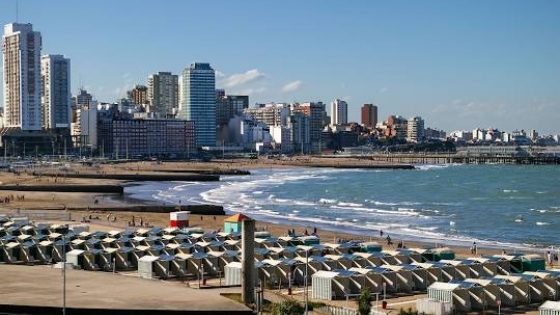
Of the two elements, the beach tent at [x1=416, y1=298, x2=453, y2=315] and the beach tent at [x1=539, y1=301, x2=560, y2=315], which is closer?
the beach tent at [x1=539, y1=301, x2=560, y2=315]

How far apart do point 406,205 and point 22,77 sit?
13946cm

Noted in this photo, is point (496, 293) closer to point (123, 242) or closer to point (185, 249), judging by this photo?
point (185, 249)

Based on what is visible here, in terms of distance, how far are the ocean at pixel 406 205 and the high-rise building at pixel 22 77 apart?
9063 cm

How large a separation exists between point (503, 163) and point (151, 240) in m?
166

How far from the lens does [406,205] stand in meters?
74.2

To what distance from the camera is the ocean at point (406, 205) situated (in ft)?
168

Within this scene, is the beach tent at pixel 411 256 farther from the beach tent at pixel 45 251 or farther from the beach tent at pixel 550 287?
the beach tent at pixel 45 251

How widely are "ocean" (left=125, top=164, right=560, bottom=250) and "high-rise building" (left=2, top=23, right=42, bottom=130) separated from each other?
90629 millimetres

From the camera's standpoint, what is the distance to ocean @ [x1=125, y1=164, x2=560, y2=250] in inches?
2012

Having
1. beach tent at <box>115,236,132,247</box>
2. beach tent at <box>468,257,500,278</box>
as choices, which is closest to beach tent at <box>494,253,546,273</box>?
beach tent at <box>468,257,500,278</box>

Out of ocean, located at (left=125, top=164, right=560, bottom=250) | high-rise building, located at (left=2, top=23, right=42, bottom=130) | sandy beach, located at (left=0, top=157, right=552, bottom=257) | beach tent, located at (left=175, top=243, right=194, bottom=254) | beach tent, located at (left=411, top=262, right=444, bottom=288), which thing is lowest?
ocean, located at (left=125, top=164, right=560, bottom=250)

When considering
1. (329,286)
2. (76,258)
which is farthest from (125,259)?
(329,286)

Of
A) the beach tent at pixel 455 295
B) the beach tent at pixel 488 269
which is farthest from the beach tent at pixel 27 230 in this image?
the beach tent at pixel 455 295

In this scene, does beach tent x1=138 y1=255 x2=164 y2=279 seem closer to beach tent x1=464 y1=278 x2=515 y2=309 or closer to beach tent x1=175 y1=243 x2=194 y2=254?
beach tent x1=175 y1=243 x2=194 y2=254
